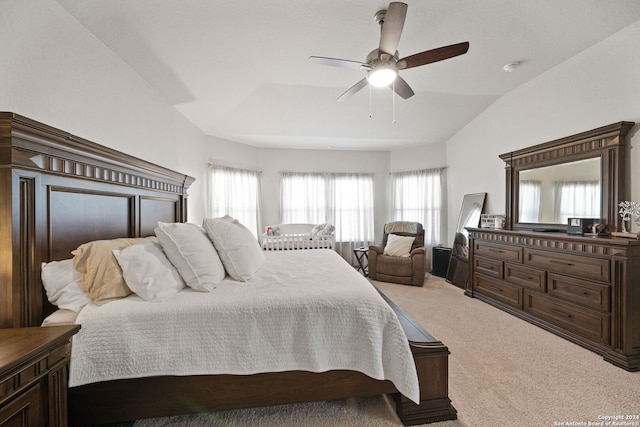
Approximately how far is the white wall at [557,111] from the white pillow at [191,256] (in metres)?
3.46

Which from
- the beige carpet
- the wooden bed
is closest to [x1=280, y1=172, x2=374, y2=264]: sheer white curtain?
the beige carpet

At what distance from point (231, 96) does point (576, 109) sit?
3762 millimetres

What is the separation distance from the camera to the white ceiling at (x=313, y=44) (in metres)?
1.89

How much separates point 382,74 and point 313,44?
0.79 meters

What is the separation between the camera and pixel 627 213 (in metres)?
2.22

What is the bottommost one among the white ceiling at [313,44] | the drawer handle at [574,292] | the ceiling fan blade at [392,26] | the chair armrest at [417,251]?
the drawer handle at [574,292]

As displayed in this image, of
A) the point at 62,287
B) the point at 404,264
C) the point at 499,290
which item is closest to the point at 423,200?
the point at 404,264

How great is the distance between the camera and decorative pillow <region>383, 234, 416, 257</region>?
4.36 meters

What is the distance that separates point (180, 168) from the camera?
321 cm

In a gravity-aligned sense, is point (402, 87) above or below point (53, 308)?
above

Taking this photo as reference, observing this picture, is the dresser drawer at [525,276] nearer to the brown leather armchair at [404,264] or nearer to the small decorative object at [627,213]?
the small decorative object at [627,213]

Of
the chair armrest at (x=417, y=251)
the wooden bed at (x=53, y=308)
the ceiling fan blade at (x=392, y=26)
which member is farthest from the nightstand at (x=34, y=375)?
the chair armrest at (x=417, y=251)

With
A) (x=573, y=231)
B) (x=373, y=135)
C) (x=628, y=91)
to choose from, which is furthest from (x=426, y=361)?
(x=373, y=135)

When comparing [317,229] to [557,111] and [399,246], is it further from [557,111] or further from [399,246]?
[557,111]
